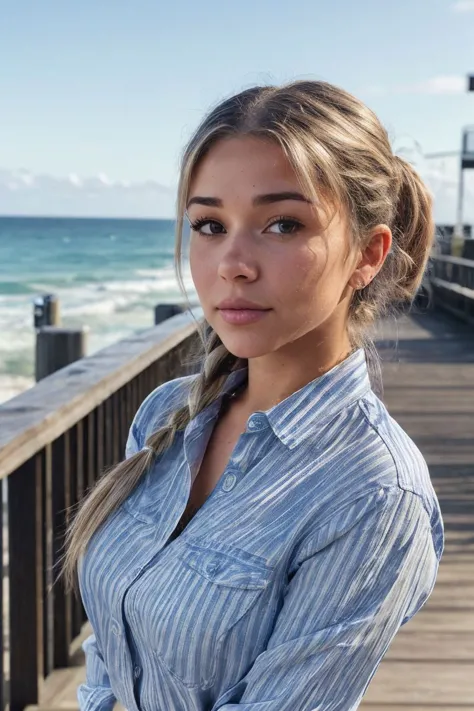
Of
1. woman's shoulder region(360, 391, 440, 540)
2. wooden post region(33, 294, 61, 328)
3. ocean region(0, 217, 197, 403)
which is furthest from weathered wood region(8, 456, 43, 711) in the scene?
ocean region(0, 217, 197, 403)

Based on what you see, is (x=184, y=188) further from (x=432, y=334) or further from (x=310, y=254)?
(x=432, y=334)

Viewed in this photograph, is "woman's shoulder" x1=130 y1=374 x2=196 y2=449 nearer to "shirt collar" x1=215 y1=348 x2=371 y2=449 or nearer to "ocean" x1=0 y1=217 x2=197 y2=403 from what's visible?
"shirt collar" x1=215 y1=348 x2=371 y2=449

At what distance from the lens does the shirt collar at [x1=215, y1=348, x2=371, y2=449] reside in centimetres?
132

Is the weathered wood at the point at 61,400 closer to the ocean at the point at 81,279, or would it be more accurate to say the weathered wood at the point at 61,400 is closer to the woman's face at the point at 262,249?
the woman's face at the point at 262,249

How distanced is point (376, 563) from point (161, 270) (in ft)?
150

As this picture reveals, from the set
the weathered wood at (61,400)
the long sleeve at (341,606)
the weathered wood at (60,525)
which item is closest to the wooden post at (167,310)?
the weathered wood at (61,400)

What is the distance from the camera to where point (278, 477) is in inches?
50.9

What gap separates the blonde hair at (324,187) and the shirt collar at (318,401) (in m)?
0.12

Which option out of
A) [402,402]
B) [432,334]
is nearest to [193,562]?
[402,402]

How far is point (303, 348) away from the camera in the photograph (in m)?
1.42

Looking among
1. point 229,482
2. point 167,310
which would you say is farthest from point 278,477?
point 167,310

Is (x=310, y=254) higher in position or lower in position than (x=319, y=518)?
higher

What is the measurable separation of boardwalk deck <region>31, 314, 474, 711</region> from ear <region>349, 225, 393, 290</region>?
0.46 metres

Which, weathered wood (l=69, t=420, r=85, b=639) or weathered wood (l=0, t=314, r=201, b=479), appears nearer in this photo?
weathered wood (l=0, t=314, r=201, b=479)
